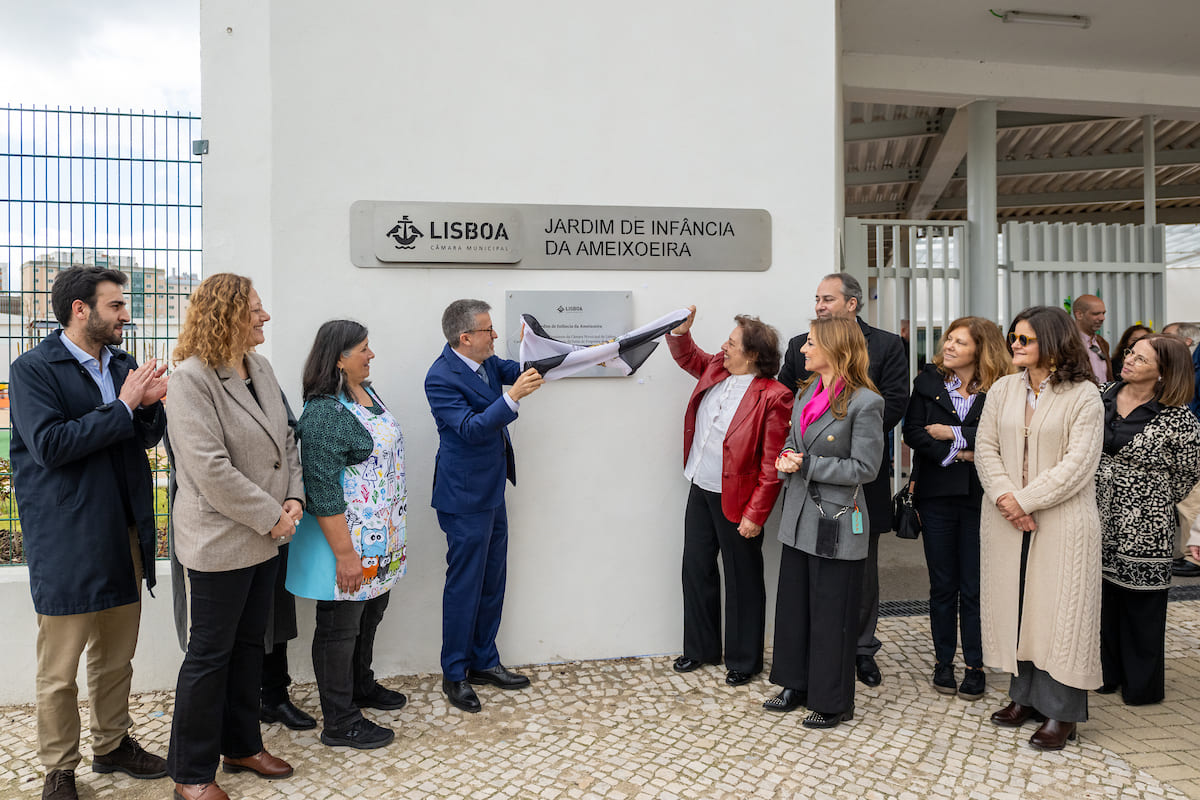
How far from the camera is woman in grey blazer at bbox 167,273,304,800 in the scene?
9.64 ft

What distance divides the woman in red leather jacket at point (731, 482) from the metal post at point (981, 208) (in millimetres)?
4192

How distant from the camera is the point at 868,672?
4293 mm

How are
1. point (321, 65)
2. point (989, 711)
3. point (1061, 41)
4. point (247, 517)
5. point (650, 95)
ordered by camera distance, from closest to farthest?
point (247, 517)
point (989, 711)
point (321, 65)
point (650, 95)
point (1061, 41)

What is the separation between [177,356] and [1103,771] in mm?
3924

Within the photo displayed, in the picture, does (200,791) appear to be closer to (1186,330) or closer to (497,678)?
(497,678)

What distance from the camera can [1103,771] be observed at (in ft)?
11.0

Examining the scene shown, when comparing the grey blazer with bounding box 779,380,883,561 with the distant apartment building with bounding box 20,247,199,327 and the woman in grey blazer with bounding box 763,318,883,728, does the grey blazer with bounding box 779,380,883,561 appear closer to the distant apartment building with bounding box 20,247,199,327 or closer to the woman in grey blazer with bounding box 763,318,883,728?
the woman in grey blazer with bounding box 763,318,883,728

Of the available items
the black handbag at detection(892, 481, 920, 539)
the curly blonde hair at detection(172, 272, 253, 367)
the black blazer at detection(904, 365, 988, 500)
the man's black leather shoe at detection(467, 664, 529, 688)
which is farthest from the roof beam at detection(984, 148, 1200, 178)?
the curly blonde hair at detection(172, 272, 253, 367)

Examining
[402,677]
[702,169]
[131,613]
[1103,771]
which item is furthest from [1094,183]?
[131,613]

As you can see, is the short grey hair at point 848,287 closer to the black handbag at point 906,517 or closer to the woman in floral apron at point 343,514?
the black handbag at point 906,517

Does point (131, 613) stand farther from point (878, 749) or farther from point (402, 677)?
point (878, 749)

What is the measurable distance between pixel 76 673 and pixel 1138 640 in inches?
182

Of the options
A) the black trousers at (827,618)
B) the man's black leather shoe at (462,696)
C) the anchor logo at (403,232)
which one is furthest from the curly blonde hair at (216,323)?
the black trousers at (827,618)

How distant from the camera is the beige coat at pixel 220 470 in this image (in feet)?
9.57
